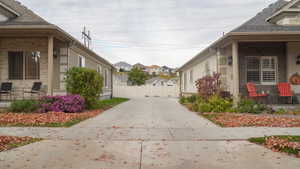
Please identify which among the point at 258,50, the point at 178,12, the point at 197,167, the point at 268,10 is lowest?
the point at 197,167

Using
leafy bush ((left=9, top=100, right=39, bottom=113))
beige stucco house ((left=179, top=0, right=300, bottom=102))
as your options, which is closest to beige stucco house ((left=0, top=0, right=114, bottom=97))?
leafy bush ((left=9, top=100, right=39, bottom=113))

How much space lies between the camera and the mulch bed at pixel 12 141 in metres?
4.61

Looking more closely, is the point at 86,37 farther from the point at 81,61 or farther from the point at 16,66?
the point at 16,66

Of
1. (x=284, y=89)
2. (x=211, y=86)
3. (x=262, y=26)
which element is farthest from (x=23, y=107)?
(x=284, y=89)

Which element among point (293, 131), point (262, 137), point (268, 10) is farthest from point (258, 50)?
point (262, 137)

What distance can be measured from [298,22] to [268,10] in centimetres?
241

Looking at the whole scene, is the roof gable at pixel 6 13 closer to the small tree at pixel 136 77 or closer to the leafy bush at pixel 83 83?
the leafy bush at pixel 83 83

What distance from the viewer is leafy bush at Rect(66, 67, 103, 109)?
10602 millimetres

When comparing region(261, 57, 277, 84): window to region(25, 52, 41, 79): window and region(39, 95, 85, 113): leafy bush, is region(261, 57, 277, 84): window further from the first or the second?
region(25, 52, 41, 79): window

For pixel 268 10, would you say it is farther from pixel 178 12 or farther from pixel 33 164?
pixel 33 164

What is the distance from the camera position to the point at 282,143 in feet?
15.6

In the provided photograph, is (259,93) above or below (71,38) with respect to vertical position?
below

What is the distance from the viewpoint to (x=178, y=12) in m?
18.1

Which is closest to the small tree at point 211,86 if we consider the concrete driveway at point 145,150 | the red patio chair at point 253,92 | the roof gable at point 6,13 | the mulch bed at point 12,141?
the red patio chair at point 253,92
